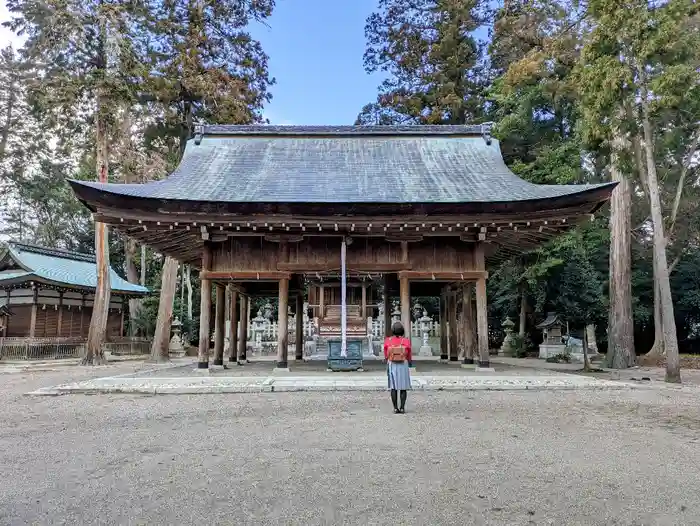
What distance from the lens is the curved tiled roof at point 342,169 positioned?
11312 millimetres

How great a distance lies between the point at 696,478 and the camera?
13.1ft

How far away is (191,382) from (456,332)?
9451 mm

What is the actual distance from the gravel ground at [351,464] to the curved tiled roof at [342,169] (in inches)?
211

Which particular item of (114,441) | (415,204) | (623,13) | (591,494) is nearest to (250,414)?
(114,441)

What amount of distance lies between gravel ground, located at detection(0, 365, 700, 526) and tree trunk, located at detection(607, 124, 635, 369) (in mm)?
8750

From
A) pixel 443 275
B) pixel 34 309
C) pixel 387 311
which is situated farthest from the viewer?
pixel 34 309

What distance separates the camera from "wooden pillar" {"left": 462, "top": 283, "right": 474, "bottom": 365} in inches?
559

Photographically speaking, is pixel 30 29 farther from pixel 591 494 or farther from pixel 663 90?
pixel 591 494

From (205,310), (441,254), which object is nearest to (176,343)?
(205,310)

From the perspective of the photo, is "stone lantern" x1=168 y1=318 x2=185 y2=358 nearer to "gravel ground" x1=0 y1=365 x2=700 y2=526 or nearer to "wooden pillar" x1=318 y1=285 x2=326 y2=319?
"wooden pillar" x1=318 y1=285 x2=326 y2=319

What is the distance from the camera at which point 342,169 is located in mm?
13484

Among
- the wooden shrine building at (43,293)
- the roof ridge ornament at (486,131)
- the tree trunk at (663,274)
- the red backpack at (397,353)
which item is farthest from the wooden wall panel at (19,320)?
the tree trunk at (663,274)

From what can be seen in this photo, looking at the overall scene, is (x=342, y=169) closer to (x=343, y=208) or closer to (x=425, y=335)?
(x=343, y=208)

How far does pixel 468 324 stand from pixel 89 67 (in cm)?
1739
